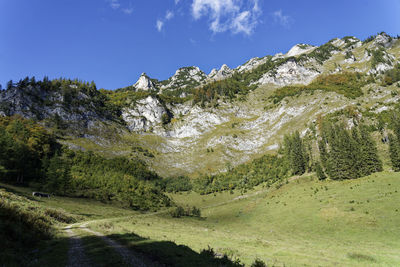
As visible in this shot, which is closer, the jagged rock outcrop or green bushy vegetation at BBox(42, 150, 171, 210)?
green bushy vegetation at BBox(42, 150, 171, 210)

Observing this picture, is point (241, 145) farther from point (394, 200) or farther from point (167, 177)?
point (394, 200)

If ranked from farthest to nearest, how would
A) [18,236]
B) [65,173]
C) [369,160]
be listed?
[65,173] → [369,160] → [18,236]

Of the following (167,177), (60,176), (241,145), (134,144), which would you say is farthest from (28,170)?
(241,145)

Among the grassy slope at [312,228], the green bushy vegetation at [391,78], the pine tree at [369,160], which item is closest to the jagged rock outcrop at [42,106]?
the grassy slope at [312,228]

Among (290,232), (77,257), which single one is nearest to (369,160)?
(290,232)

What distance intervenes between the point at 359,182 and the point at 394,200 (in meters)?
21.7

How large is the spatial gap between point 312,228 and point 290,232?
15.7 ft

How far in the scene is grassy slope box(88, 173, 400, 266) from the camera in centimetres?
2283

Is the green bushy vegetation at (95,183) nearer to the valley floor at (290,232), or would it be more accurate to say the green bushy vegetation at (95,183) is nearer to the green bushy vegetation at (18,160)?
the green bushy vegetation at (18,160)

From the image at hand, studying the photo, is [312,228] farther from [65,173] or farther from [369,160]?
[65,173]

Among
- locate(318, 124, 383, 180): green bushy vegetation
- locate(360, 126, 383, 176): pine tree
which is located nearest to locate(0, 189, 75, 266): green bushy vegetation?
locate(318, 124, 383, 180): green bushy vegetation

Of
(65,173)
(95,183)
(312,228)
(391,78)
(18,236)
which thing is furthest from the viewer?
(391,78)

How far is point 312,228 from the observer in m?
44.3

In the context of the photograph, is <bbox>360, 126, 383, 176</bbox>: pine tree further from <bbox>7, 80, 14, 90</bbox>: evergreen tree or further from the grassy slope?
<bbox>7, 80, 14, 90</bbox>: evergreen tree
